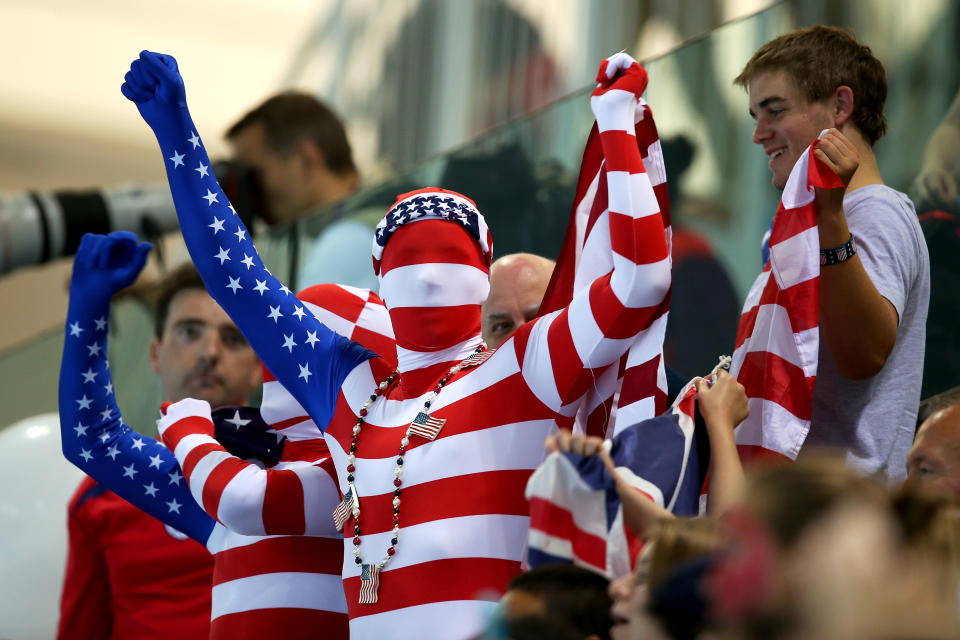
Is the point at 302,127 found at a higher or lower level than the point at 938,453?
higher

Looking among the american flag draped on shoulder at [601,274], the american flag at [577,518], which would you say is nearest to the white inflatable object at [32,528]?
the american flag draped on shoulder at [601,274]

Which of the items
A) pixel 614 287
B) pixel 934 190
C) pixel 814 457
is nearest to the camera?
pixel 814 457

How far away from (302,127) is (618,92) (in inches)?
87.9

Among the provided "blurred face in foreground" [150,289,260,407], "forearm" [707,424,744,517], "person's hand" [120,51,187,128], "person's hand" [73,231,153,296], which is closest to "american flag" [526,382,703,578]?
"forearm" [707,424,744,517]

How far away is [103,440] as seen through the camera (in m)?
1.80

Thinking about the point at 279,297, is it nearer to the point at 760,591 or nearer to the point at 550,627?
the point at 550,627

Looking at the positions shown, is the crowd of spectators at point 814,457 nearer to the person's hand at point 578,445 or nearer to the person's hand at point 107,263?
the person's hand at point 578,445

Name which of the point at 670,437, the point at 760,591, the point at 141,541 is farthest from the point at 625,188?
the point at 141,541

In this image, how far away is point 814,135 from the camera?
5.02ft

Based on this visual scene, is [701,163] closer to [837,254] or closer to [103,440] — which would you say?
[837,254]

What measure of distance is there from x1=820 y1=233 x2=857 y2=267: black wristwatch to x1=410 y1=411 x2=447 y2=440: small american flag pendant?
463 mm

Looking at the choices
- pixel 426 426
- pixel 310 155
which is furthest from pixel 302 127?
pixel 426 426

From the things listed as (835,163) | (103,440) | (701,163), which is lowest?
(103,440)

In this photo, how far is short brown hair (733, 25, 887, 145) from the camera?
154 centimetres
